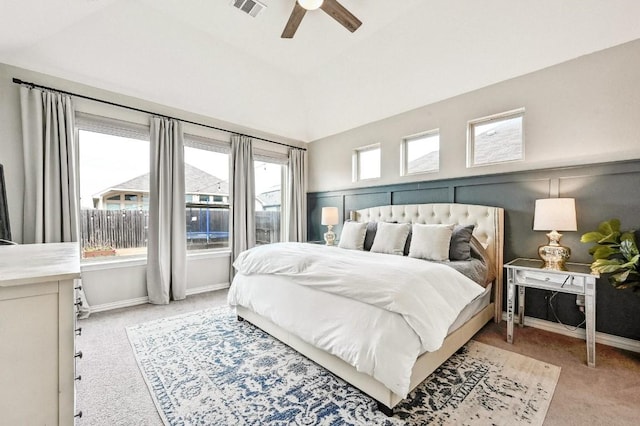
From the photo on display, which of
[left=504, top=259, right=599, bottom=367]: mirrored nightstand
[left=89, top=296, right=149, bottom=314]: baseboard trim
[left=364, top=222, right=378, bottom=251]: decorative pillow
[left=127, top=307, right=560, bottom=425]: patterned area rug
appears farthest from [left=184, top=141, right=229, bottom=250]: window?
[left=504, top=259, right=599, bottom=367]: mirrored nightstand

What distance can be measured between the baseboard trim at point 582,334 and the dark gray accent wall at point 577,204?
45 mm

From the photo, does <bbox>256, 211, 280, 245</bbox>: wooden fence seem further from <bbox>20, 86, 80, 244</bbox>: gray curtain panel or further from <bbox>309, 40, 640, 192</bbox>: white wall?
<bbox>309, 40, 640, 192</bbox>: white wall

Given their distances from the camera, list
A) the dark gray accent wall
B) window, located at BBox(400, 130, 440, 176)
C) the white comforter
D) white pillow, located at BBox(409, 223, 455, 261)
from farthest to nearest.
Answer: window, located at BBox(400, 130, 440, 176)
white pillow, located at BBox(409, 223, 455, 261)
the dark gray accent wall
the white comforter

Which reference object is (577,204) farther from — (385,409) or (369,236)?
(385,409)

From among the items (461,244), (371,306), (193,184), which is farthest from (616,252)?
(193,184)

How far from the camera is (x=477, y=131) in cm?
346

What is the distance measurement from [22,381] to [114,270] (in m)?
3.13

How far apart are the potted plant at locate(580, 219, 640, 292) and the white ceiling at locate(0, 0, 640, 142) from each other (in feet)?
5.72

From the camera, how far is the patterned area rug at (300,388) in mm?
1627

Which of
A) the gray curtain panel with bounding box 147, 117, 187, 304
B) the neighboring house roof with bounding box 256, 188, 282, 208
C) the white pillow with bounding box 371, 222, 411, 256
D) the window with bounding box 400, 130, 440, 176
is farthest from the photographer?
the neighboring house roof with bounding box 256, 188, 282, 208

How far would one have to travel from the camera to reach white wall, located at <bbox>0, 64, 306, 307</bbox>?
2.85m

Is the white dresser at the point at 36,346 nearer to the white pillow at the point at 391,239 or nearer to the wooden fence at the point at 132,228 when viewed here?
the white pillow at the point at 391,239

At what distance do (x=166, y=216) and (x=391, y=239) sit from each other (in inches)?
122

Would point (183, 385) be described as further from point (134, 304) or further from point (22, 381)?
point (134, 304)
